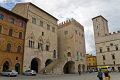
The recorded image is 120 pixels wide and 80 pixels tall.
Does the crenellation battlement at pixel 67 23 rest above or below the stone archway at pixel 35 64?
above

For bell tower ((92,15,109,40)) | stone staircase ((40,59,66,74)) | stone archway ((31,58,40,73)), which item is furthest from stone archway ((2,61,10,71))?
bell tower ((92,15,109,40))

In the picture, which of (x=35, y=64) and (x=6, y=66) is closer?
(x=6, y=66)

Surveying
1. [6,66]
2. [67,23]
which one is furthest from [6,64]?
[67,23]

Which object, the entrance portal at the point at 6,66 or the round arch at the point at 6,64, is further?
the entrance portal at the point at 6,66

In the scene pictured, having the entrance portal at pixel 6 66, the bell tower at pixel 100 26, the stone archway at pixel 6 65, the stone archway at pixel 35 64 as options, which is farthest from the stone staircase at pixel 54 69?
the bell tower at pixel 100 26

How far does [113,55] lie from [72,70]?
69.7 feet

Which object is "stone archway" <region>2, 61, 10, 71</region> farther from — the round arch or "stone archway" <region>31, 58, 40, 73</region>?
"stone archway" <region>31, 58, 40, 73</region>

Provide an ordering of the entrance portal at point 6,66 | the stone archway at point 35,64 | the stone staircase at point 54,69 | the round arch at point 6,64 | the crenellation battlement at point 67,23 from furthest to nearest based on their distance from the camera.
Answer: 1. the crenellation battlement at point 67,23
2. the stone archway at point 35,64
3. the stone staircase at point 54,69
4. the entrance portal at point 6,66
5. the round arch at point 6,64

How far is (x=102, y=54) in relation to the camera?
65250mm

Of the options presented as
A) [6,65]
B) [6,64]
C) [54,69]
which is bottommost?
[54,69]

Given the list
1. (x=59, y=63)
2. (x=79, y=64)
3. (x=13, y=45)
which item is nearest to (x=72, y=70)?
(x=79, y=64)

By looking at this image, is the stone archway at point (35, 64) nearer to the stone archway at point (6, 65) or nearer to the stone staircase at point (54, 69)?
the stone staircase at point (54, 69)

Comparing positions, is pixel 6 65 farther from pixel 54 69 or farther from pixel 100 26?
pixel 100 26

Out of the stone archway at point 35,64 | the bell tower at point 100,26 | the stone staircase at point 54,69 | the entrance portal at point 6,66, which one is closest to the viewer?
the entrance portal at point 6,66
